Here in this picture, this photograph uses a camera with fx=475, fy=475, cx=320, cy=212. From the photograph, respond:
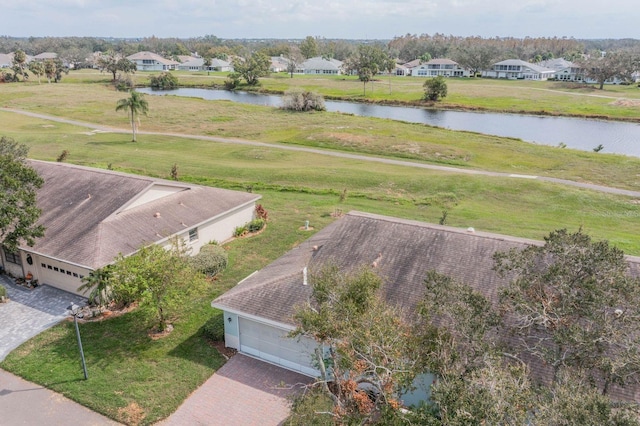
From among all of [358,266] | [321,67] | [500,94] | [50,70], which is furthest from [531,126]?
[50,70]

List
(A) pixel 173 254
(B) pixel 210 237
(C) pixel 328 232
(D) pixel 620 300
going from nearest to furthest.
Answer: (D) pixel 620 300 < (A) pixel 173 254 < (C) pixel 328 232 < (B) pixel 210 237

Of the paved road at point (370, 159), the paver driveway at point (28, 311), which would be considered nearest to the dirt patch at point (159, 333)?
the paver driveway at point (28, 311)

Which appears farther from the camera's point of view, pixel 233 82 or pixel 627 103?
pixel 233 82

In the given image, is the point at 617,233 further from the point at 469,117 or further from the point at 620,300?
the point at 469,117

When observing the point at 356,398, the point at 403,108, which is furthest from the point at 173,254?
the point at 403,108

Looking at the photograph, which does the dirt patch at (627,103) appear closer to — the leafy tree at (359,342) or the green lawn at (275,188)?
the green lawn at (275,188)

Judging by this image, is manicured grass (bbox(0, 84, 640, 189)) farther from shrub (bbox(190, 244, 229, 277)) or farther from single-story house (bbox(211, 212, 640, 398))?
shrub (bbox(190, 244, 229, 277))

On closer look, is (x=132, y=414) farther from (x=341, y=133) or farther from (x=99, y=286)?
(x=341, y=133)
